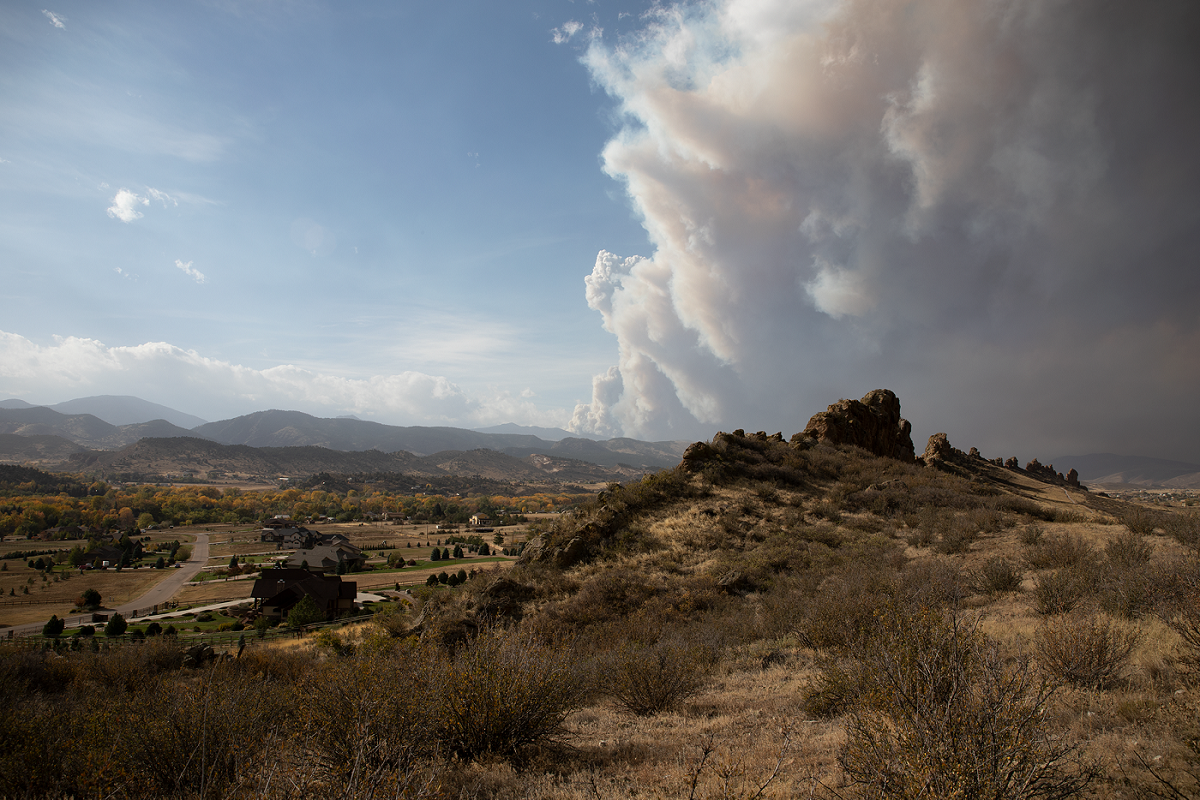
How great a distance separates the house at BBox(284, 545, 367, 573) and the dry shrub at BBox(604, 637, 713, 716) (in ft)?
235

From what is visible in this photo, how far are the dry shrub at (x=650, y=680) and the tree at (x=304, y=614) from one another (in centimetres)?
3930

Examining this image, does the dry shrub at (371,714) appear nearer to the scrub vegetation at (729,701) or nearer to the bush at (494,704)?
the scrub vegetation at (729,701)

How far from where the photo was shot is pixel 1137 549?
11719mm

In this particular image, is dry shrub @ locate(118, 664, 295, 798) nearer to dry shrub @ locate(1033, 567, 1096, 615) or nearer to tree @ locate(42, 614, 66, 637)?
dry shrub @ locate(1033, 567, 1096, 615)

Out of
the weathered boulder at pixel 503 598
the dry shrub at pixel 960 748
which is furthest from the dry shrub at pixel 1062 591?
the weathered boulder at pixel 503 598

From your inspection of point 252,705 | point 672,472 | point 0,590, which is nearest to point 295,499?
point 0,590

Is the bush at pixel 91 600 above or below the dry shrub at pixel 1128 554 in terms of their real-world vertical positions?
below

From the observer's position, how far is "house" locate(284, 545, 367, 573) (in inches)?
2736

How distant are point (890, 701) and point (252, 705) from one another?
869 centimetres

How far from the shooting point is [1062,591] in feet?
32.7

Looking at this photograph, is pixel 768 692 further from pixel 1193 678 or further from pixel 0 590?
pixel 0 590

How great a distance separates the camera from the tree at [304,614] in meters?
38.2

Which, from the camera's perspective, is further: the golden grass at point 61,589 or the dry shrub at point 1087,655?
the golden grass at point 61,589

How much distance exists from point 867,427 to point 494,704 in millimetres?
36949
